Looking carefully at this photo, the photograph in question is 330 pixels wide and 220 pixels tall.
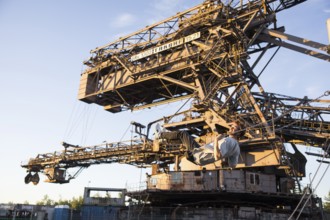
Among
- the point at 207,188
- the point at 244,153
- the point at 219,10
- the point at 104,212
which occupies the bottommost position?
the point at 104,212

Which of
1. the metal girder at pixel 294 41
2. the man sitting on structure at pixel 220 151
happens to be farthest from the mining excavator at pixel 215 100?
the man sitting on structure at pixel 220 151

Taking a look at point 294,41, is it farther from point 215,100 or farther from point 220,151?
point 220,151

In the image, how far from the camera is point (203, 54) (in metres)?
34.8

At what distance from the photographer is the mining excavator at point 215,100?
3034 cm

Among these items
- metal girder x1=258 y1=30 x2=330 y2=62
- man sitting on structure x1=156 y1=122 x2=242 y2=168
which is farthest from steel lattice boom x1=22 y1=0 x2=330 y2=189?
man sitting on structure x1=156 y1=122 x2=242 y2=168

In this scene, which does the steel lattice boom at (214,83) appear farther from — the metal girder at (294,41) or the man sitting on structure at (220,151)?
the man sitting on structure at (220,151)

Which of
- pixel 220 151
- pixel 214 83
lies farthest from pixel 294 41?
pixel 220 151

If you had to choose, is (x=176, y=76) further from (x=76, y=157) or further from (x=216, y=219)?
(x=76, y=157)

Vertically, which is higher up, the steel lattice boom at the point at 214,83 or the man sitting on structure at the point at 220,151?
the steel lattice boom at the point at 214,83

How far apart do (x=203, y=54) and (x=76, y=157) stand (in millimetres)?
26491

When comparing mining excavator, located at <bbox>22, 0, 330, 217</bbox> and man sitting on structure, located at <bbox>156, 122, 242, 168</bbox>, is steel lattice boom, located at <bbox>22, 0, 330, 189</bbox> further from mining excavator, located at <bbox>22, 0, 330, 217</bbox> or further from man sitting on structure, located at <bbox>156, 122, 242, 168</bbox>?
man sitting on structure, located at <bbox>156, 122, 242, 168</bbox>

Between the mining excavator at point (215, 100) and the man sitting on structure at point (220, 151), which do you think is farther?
the mining excavator at point (215, 100)

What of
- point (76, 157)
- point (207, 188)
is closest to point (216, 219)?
point (207, 188)

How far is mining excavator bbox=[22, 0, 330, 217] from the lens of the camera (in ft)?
99.6
